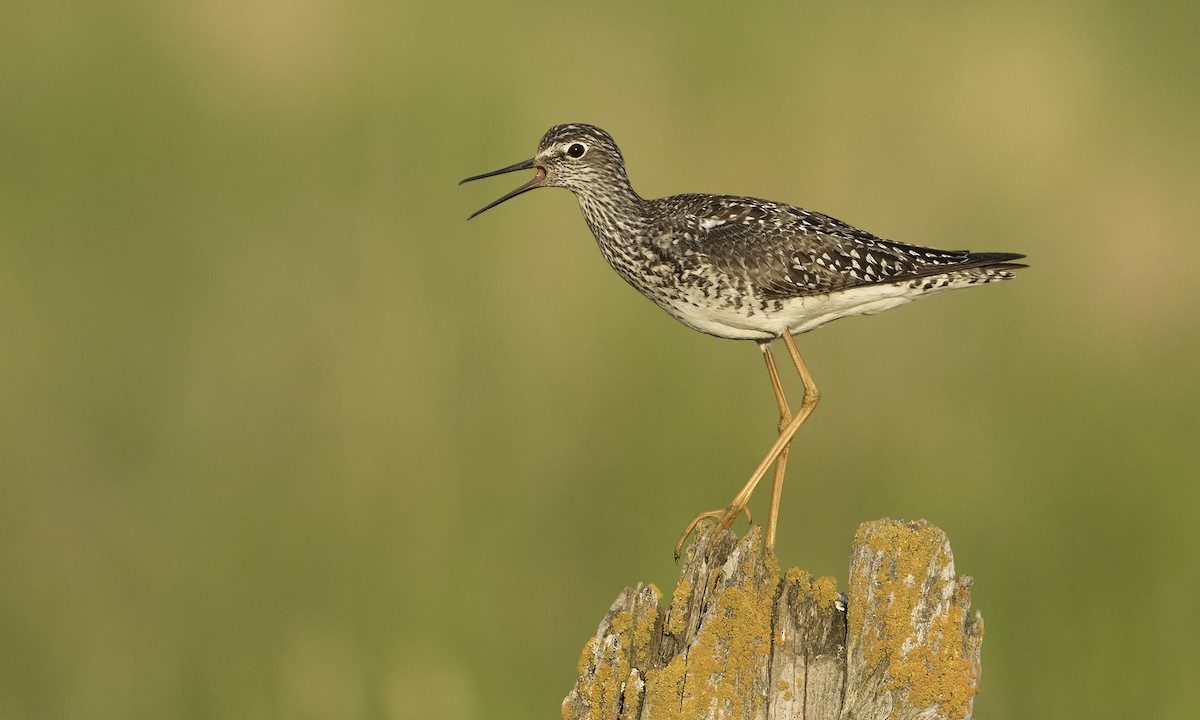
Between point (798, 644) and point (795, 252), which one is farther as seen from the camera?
point (795, 252)

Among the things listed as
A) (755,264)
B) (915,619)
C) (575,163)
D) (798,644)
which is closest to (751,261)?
(755,264)

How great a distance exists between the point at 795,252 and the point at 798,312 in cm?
33

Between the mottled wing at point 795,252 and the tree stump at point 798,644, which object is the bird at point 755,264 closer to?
the mottled wing at point 795,252

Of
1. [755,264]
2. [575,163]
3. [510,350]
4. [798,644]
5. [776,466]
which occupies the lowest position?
[798,644]

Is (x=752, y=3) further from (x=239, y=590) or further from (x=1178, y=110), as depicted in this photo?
(x=239, y=590)

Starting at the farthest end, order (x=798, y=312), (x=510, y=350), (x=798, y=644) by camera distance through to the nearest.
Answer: (x=510, y=350) → (x=798, y=312) → (x=798, y=644)

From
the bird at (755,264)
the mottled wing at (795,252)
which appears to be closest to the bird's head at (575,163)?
the bird at (755,264)

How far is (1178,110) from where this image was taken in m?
13.4

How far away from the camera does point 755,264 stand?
7332 millimetres

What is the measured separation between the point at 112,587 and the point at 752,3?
8.91 metres

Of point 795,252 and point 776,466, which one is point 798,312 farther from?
point 776,466

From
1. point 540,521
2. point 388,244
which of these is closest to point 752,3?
point 388,244

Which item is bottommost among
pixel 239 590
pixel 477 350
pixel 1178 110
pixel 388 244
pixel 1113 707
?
pixel 1113 707

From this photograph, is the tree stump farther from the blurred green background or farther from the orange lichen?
the blurred green background
